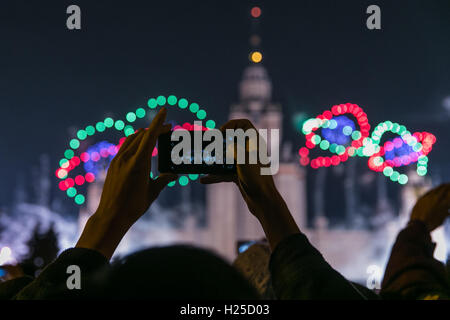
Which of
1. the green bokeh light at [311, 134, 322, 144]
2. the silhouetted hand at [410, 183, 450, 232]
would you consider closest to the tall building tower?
the green bokeh light at [311, 134, 322, 144]

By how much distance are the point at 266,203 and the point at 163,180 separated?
35cm

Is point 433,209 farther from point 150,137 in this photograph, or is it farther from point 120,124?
point 120,124

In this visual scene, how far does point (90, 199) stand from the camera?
26625 mm

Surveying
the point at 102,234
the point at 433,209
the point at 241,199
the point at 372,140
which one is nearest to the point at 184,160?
the point at 102,234

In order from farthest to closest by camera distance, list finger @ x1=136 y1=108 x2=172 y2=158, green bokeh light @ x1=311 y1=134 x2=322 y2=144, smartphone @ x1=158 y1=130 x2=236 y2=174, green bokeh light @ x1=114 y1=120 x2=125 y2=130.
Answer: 1. green bokeh light @ x1=311 y1=134 x2=322 y2=144
2. green bokeh light @ x1=114 y1=120 x2=125 y2=130
3. smartphone @ x1=158 y1=130 x2=236 y2=174
4. finger @ x1=136 y1=108 x2=172 y2=158

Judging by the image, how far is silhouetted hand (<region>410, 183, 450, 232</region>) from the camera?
1.47 meters

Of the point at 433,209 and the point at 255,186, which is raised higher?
the point at 255,186

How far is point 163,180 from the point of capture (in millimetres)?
1103

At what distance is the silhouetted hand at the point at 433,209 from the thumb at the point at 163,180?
2.76 ft

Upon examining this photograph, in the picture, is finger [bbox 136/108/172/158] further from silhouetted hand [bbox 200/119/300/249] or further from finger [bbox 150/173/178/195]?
silhouetted hand [bbox 200/119/300/249]

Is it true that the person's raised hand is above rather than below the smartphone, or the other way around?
below
